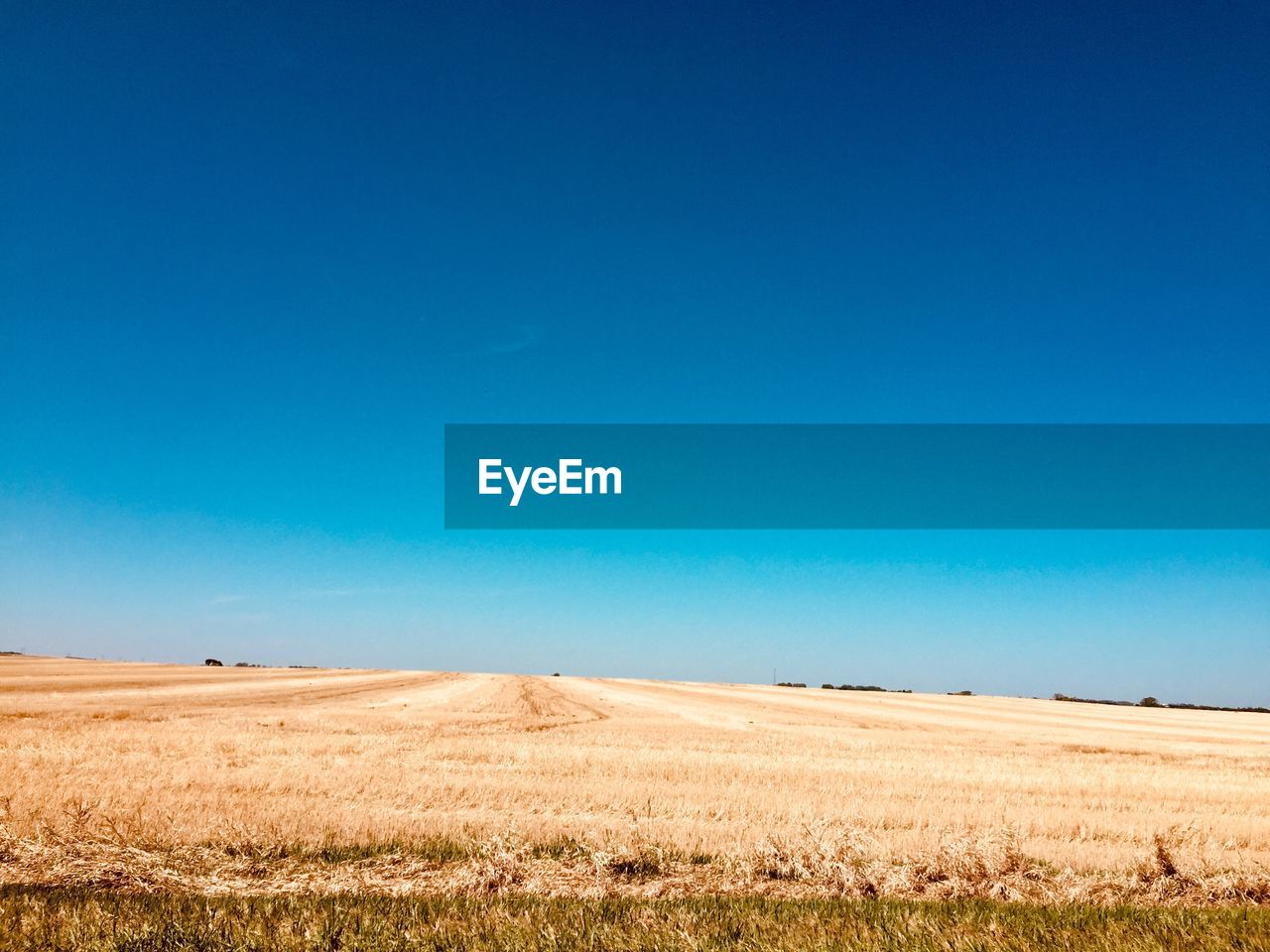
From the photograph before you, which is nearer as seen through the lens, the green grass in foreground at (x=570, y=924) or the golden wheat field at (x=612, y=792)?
the green grass in foreground at (x=570, y=924)

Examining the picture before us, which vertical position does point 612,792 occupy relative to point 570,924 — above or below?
below

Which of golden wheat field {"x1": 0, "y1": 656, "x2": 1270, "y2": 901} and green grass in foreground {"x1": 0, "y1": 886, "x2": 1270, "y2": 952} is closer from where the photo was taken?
green grass in foreground {"x1": 0, "y1": 886, "x2": 1270, "y2": 952}

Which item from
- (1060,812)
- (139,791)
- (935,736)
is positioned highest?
(139,791)

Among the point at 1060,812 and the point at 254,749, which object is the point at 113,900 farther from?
the point at 1060,812

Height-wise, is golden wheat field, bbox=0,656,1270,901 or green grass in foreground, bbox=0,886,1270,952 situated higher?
green grass in foreground, bbox=0,886,1270,952

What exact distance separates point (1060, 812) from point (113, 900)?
1697cm

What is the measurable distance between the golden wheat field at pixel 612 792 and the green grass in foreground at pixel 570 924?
1.92 meters

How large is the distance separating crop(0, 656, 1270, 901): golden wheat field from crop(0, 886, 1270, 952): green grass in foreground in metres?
1.92

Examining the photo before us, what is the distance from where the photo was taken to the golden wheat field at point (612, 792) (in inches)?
462

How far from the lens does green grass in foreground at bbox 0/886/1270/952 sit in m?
7.34

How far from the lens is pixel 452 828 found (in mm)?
13008

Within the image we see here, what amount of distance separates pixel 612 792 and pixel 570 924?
386 inches

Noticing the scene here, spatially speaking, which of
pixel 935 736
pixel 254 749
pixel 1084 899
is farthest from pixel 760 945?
pixel 935 736

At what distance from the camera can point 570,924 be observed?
26.0 feet
